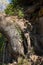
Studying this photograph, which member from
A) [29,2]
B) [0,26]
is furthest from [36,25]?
[0,26]

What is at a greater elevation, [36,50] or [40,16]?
[40,16]

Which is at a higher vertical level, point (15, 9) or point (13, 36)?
point (15, 9)

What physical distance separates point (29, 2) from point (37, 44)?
2310 millimetres

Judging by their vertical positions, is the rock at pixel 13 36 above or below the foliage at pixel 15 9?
below

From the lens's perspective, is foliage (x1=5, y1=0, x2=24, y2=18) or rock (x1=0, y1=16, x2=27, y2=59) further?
foliage (x1=5, y1=0, x2=24, y2=18)

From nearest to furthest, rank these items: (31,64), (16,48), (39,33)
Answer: (31,64) → (16,48) → (39,33)

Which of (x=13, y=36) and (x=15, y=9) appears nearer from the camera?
(x=13, y=36)

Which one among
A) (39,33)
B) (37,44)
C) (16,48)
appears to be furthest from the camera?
(39,33)

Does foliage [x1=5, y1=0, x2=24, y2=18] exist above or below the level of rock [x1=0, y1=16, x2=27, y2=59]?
above

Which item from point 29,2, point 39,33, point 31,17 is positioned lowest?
point 39,33

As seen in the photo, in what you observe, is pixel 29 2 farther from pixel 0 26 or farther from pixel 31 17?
pixel 0 26

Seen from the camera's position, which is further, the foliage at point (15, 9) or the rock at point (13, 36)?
the foliage at point (15, 9)

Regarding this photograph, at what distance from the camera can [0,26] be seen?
8.38 meters

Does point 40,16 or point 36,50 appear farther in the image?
point 40,16
